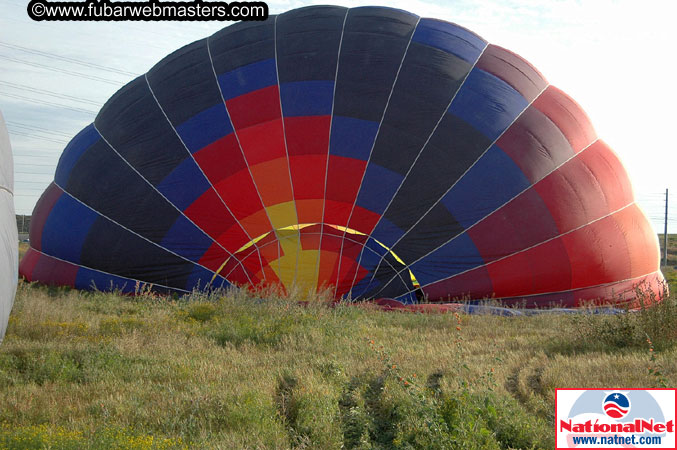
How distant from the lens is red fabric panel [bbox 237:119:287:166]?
1018cm

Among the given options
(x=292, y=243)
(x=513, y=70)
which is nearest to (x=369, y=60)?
(x=513, y=70)

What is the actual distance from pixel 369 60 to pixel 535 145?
113 inches

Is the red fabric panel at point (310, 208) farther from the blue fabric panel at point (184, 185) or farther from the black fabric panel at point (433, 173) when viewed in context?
the blue fabric panel at point (184, 185)

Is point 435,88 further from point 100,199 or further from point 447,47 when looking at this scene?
point 100,199

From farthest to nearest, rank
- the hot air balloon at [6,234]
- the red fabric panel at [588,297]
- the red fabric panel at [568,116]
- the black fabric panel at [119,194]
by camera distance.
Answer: the red fabric panel at [568,116]
the black fabric panel at [119,194]
the red fabric panel at [588,297]
the hot air balloon at [6,234]

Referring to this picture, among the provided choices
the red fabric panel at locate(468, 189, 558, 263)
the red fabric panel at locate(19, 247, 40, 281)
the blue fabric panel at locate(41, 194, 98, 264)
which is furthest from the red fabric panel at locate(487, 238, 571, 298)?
the red fabric panel at locate(19, 247, 40, 281)

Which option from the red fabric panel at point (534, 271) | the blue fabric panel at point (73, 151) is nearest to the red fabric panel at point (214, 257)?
the blue fabric panel at point (73, 151)

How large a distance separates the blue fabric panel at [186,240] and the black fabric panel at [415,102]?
2.85 meters

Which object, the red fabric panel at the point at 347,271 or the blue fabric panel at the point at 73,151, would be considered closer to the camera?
the red fabric panel at the point at 347,271

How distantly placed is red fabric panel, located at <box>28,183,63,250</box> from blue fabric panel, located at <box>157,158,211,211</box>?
242 centimetres

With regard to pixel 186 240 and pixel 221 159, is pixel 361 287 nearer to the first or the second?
pixel 186 240

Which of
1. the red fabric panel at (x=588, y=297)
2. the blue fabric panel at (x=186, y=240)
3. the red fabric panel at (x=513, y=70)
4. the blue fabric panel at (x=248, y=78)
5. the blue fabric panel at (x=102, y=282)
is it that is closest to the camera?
the red fabric panel at (x=588, y=297)

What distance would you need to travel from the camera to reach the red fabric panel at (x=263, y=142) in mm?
10180

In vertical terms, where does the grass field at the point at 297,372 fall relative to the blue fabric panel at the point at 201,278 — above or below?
below
